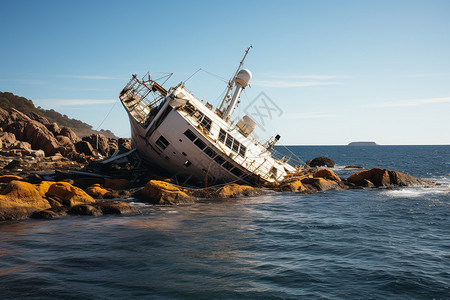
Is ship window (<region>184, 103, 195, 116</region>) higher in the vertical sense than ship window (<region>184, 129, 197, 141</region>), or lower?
higher

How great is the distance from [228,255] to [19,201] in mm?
11040

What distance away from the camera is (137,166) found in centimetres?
2809

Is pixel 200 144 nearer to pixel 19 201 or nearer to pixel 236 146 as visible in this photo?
pixel 236 146

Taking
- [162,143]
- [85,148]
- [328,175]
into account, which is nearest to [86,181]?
Result: [162,143]

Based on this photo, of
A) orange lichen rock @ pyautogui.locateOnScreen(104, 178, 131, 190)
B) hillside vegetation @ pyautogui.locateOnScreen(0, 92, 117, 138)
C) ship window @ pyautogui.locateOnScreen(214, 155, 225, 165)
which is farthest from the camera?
hillside vegetation @ pyautogui.locateOnScreen(0, 92, 117, 138)

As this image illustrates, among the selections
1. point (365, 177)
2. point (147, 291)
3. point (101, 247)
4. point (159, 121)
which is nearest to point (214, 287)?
point (147, 291)

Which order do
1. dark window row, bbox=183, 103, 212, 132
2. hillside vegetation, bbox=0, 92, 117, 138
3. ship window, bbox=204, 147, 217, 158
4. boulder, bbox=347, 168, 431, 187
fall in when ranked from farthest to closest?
hillside vegetation, bbox=0, 92, 117, 138
boulder, bbox=347, 168, 431, 187
dark window row, bbox=183, 103, 212, 132
ship window, bbox=204, 147, 217, 158

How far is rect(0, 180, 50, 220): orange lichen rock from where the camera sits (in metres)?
16.1

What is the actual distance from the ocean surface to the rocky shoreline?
4.46 ft

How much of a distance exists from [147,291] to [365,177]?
92.3ft

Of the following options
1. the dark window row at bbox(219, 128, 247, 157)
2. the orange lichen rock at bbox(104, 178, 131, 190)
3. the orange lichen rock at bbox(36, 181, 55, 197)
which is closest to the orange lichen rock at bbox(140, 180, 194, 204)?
the orange lichen rock at bbox(104, 178, 131, 190)

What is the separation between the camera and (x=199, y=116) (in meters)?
25.2

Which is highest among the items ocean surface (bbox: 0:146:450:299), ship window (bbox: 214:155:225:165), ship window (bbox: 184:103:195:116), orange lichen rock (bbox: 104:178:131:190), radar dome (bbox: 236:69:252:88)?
radar dome (bbox: 236:69:252:88)

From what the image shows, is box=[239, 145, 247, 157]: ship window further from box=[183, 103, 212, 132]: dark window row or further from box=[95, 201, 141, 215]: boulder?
box=[95, 201, 141, 215]: boulder
